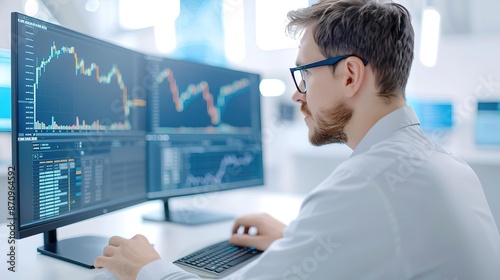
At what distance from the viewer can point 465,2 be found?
260 centimetres

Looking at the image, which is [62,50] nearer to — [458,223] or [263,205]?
[458,223]

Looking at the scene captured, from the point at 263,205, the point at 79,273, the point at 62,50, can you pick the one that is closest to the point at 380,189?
the point at 79,273

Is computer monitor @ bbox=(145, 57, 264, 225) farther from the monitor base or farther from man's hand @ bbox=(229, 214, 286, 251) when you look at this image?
man's hand @ bbox=(229, 214, 286, 251)

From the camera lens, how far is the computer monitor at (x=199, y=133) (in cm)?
130

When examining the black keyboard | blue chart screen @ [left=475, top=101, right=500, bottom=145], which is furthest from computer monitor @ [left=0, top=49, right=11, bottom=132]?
blue chart screen @ [left=475, top=101, right=500, bottom=145]

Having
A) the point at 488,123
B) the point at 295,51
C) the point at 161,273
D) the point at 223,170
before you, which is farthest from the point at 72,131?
the point at 488,123

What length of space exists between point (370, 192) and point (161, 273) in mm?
423

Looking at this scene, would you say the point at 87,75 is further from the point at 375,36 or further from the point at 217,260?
the point at 375,36

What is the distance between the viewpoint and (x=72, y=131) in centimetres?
97

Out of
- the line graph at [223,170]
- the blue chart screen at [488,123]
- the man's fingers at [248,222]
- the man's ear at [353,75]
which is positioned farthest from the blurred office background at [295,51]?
the man's ear at [353,75]

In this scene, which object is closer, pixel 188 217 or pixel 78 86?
pixel 78 86

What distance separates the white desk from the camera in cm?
88

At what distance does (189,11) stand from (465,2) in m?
1.86

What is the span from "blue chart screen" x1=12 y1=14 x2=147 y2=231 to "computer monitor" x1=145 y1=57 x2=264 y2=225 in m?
0.07
